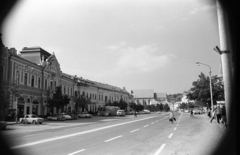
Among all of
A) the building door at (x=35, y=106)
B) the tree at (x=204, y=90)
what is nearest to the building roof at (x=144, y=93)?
the tree at (x=204, y=90)

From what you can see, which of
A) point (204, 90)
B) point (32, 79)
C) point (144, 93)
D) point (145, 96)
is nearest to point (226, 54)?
point (204, 90)

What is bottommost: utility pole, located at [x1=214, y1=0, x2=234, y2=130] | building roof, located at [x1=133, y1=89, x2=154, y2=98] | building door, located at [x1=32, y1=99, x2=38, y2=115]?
building door, located at [x1=32, y1=99, x2=38, y2=115]

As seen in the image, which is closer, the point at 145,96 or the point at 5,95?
the point at 5,95

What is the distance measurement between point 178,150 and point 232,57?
14.6ft

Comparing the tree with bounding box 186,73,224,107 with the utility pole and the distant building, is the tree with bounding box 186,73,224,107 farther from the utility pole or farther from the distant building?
the distant building

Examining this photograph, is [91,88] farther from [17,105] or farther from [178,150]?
[178,150]

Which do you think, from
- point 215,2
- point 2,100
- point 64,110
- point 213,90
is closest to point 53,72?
point 64,110

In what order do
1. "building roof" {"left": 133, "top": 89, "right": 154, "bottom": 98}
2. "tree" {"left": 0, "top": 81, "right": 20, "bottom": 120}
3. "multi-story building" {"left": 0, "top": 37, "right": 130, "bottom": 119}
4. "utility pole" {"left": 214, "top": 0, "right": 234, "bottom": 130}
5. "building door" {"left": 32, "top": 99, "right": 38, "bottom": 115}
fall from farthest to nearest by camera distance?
"building roof" {"left": 133, "top": 89, "right": 154, "bottom": 98} → "building door" {"left": 32, "top": 99, "right": 38, "bottom": 115} → "multi-story building" {"left": 0, "top": 37, "right": 130, "bottom": 119} → "tree" {"left": 0, "top": 81, "right": 20, "bottom": 120} → "utility pole" {"left": 214, "top": 0, "right": 234, "bottom": 130}

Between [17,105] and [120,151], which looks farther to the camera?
[17,105]

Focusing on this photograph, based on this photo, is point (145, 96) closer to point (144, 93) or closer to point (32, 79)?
point (144, 93)

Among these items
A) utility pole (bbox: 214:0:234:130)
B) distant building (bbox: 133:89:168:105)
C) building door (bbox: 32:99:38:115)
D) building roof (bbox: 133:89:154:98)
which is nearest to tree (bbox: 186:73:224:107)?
utility pole (bbox: 214:0:234:130)

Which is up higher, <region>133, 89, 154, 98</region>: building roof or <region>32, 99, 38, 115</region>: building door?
<region>133, 89, 154, 98</region>: building roof

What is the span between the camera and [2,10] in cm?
948

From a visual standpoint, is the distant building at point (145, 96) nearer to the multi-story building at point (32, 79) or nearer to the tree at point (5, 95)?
the multi-story building at point (32, 79)
